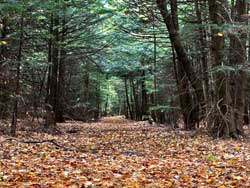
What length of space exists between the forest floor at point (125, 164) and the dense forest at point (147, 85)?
0.06ft

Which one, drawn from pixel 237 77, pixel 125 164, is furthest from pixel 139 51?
pixel 125 164

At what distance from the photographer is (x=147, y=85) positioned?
2881 cm

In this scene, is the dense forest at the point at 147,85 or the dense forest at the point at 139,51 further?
the dense forest at the point at 139,51

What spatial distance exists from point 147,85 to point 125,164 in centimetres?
2078

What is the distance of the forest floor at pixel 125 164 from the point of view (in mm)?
6285

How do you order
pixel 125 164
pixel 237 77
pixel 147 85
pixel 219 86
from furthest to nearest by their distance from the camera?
pixel 147 85
pixel 237 77
pixel 219 86
pixel 125 164

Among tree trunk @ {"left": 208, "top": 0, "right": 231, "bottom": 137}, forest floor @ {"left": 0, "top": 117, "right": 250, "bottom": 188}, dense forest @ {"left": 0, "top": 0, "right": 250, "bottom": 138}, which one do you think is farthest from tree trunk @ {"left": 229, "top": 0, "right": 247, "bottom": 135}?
forest floor @ {"left": 0, "top": 117, "right": 250, "bottom": 188}

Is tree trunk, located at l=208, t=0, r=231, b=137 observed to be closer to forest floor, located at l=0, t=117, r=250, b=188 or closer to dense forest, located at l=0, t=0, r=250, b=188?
dense forest, located at l=0, t=0, r=250, b=188

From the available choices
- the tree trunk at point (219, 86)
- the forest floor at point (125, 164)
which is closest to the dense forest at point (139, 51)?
the tree trunk at point (219, 86)

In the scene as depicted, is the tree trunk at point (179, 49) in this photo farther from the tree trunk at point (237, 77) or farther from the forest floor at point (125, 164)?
the forest floor at point (125, 164)

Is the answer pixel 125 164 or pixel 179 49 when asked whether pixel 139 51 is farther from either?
pixel 125 164

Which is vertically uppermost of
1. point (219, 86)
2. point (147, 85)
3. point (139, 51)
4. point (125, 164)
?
point (139, 51)

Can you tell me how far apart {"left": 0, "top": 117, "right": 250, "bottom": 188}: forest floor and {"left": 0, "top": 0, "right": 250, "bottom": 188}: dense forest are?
19 mm

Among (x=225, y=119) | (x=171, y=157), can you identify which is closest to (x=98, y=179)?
(x=171, y=157)
